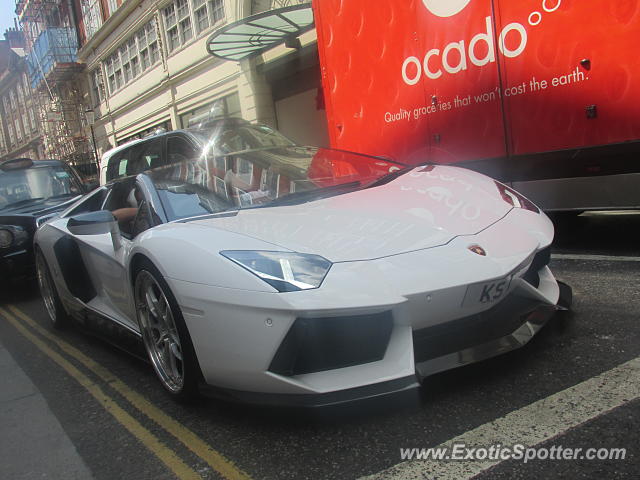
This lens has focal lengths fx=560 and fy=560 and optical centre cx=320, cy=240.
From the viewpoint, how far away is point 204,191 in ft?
10.2

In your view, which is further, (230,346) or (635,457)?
(230,346)

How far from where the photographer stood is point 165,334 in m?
2.73

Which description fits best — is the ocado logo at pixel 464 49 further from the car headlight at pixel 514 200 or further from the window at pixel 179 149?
the window at pixel 179 149

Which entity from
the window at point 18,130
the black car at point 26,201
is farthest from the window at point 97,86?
the black car at point 26,201

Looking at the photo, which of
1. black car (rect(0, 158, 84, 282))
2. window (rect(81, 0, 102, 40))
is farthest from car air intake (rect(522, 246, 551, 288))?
window (rect(81, 0, 102, 40))

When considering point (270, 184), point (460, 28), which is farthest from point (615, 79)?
point (270, 184)

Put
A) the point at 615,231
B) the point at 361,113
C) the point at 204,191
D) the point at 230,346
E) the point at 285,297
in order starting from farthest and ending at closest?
1. the point at 361,113
2. the point at 615,231
3. the point at 204,191
4. the point at 230,346
5. the point at 285,297

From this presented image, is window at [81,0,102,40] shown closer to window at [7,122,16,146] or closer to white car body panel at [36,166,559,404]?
window at [7,122,16,146]

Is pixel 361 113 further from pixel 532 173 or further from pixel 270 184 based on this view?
pixel 270 184

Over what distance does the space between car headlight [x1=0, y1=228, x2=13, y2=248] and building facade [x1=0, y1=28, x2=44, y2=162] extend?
115 feet

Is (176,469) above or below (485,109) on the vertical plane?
below

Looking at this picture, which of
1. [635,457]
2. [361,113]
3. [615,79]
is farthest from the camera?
[361,113]

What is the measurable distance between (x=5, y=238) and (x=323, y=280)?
541cm

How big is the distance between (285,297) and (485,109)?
4008mm
